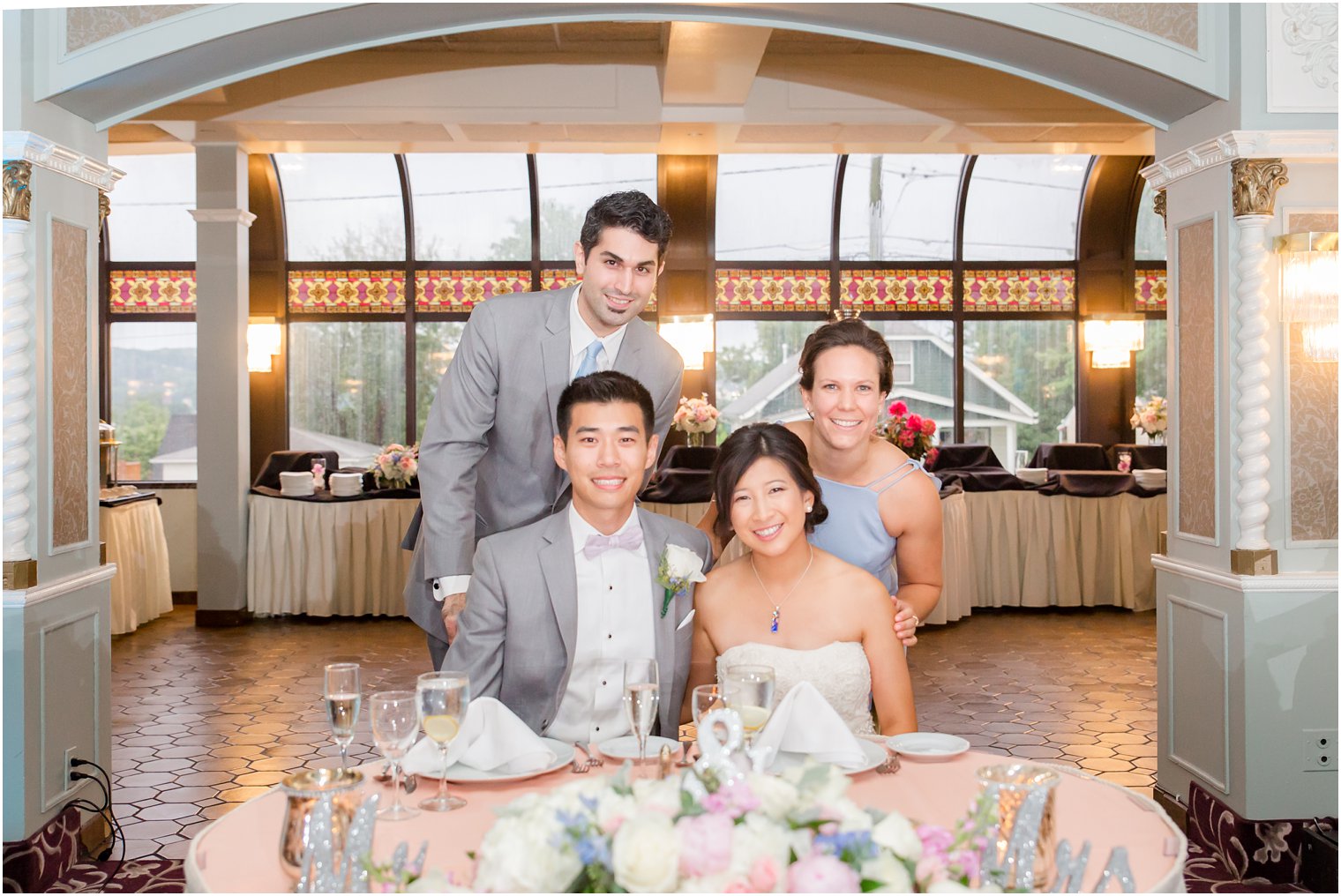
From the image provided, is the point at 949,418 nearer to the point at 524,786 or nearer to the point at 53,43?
the point at 53,43

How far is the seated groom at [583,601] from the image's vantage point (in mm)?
2377

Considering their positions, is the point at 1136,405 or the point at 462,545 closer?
the point at 462,545

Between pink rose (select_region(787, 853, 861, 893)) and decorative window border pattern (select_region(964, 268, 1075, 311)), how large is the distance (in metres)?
9.18

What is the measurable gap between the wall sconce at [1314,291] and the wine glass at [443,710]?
2.99 metres

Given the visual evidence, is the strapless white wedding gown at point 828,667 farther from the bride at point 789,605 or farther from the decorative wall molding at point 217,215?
the decorative wall molding at point 217,215

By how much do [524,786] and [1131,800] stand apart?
3.10 feet

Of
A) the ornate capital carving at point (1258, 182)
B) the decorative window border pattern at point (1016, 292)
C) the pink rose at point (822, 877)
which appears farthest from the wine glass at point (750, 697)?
the decorative window border pattern at point (1016, 292)

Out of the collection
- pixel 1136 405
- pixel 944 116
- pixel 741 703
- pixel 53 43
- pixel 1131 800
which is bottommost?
pixel 1131 800

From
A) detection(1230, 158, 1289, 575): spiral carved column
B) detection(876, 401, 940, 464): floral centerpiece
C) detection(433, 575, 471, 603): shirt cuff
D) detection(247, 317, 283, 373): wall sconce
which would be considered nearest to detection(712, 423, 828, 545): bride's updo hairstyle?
detection(433, 575, 471, 603): shirt cuff

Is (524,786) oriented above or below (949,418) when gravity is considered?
below

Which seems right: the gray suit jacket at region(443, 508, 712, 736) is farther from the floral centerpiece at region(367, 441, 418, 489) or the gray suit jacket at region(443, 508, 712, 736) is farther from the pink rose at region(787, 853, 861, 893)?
the floral centerpiece at region(367, 441, 418, 489)

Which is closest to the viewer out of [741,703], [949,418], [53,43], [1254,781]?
[741,703]

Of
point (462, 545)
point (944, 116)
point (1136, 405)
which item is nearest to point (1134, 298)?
point (1136, 405)

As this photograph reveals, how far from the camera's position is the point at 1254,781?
3436 millimetres
